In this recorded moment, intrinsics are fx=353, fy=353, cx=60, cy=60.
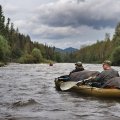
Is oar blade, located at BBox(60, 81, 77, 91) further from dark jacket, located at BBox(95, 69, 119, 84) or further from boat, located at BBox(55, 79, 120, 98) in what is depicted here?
dark jacket, located at BBox(95, 69, 119, 84)

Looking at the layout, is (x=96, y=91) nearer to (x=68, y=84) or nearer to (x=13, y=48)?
(x=68, y=84)

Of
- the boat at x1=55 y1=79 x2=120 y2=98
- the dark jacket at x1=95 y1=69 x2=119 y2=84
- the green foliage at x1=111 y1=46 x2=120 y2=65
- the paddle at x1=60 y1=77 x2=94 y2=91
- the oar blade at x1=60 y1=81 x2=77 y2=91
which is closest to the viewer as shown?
the boat at x1=55 y1=79 x2=120 y2=98

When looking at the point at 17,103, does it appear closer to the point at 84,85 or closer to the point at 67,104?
the point at 67,104

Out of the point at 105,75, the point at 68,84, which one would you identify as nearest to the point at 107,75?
the point at 105,75

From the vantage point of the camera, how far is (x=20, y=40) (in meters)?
194

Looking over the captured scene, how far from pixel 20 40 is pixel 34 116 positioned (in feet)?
597

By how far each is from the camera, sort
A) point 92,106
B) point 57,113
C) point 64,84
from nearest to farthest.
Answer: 1. point 57,113
2. point 92,106
3. point 64,84

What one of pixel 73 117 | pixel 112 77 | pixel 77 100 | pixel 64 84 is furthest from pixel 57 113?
pixel 64 84

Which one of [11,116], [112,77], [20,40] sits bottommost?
[11,116]

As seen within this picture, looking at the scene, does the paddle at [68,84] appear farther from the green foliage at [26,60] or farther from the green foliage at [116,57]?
the green foliage at [26,60]

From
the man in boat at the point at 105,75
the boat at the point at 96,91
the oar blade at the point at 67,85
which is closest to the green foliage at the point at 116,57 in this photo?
the oar blade at the point at 67,85

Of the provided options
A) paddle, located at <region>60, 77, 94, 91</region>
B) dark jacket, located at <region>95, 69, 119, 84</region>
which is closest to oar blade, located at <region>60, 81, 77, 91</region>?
paddle, located at <region>60, 77, 94, 91</region>

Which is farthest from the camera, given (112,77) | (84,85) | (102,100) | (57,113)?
(84,85)

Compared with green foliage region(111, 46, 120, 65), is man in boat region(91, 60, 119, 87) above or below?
below
